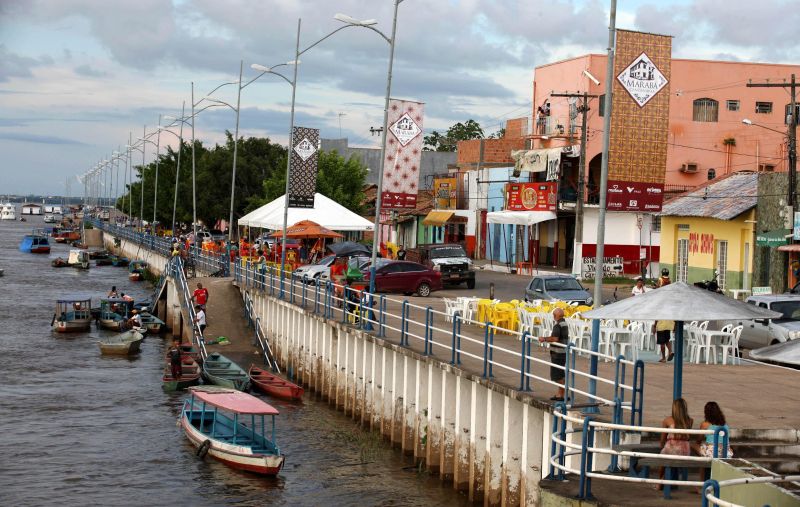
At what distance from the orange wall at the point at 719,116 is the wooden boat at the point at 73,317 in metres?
31.1

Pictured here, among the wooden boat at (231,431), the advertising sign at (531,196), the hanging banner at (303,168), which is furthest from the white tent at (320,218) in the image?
the wooden boat at (231,431)

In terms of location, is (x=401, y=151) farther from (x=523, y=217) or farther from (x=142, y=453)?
(x=523, y=217)

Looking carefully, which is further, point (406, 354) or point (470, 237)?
point (470, 237)

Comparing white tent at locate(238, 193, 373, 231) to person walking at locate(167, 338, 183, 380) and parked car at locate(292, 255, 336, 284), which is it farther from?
person walking at locate(167, 338, 183, 380)

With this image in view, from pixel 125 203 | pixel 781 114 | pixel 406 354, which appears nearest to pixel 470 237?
pixel 781 114

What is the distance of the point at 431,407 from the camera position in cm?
2317

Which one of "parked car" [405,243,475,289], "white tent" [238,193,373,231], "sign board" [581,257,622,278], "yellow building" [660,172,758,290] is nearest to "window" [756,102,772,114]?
"sign board" [581,257,622,278]

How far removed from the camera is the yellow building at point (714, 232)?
1784 inches

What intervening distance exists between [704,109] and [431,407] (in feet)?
171

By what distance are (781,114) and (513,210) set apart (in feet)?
60.8

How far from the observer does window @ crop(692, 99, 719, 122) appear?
70312mm

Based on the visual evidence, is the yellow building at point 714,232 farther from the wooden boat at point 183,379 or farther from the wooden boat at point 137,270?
the wooden boat at point 137,270

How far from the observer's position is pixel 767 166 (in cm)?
7131

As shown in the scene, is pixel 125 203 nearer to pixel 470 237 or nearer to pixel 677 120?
pixel 470 237
